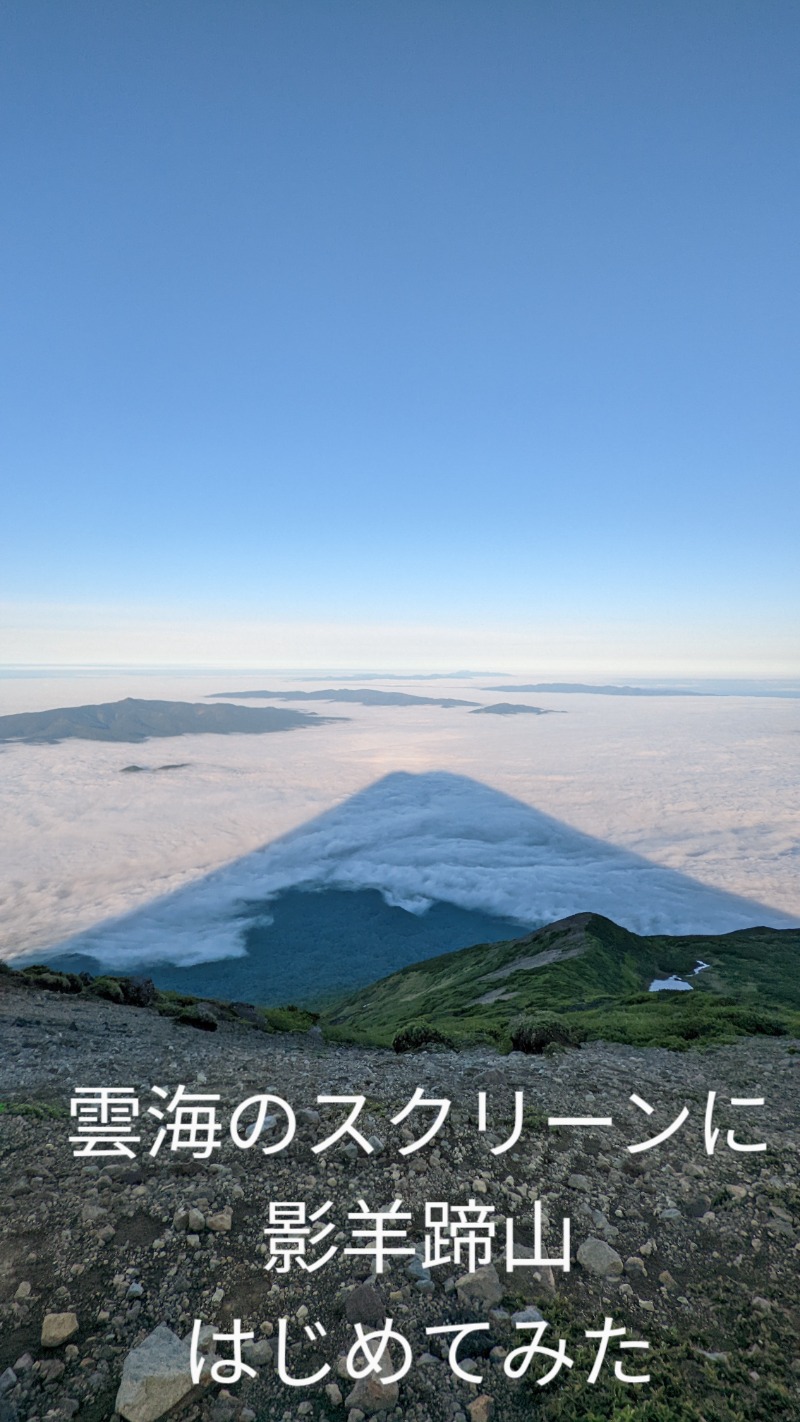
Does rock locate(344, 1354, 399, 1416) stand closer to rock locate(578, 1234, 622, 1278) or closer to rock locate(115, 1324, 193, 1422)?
rock locate(115, 1324, 193, 1422)

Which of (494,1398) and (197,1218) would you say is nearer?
(494,1398)

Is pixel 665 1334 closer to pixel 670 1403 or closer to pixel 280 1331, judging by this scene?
pixel 670 1403

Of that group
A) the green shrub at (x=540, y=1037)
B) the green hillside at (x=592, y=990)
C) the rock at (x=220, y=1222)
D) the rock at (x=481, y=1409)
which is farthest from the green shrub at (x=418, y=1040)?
the rock at (x=481, y=1409)

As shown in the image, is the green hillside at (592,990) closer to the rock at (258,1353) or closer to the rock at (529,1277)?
the rock at (529,1277)

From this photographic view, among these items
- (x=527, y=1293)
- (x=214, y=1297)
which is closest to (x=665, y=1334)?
(x=527, y=1293)

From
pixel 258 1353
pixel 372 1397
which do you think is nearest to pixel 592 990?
pixel 258 1353

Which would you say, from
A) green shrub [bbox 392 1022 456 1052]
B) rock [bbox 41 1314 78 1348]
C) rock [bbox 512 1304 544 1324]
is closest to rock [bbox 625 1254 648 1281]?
rock [bbox 512 1304 544 1324]
